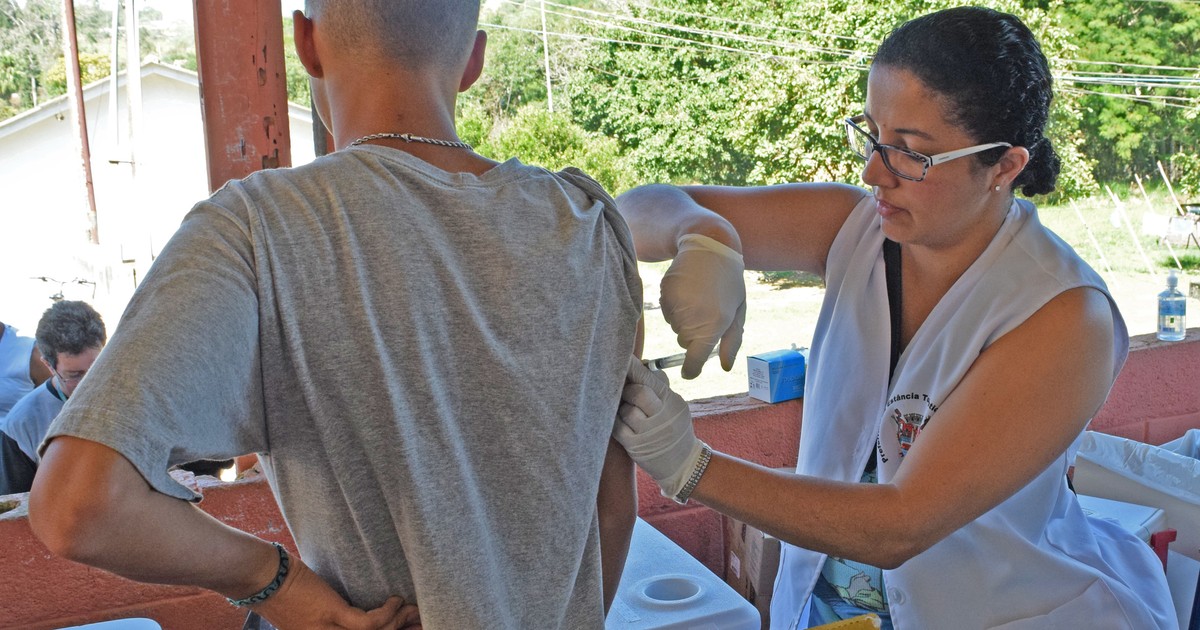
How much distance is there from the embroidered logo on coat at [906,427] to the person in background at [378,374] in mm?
716

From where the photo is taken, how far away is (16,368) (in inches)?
182

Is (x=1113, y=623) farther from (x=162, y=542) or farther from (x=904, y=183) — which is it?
(x=162, y=542)

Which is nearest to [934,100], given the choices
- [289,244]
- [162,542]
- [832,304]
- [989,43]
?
[989,43]

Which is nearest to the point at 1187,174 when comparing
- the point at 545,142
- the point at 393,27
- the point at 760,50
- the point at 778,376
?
the point at 760,50

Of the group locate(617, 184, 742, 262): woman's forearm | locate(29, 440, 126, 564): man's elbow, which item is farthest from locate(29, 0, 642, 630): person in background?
locate(617, 184, 742, 262): woman's forearm

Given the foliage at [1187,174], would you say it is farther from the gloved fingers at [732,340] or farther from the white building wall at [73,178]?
the gloved fingers at [732,340]

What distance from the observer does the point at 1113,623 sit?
1.55 m

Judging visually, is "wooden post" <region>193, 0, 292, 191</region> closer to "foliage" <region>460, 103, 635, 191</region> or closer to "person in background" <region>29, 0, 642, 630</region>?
"person in background" <region>29, 0, 642, 630</region>

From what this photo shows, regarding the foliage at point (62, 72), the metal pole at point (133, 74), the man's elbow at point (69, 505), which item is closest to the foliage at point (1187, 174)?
the metal pole at point (133, 74)

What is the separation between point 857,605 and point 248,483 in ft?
4.91

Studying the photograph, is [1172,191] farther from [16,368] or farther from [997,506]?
[16,368]

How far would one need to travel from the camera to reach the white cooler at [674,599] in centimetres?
174

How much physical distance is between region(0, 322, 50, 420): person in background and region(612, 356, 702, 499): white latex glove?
4.35 meters

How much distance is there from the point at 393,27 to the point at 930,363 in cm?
108
